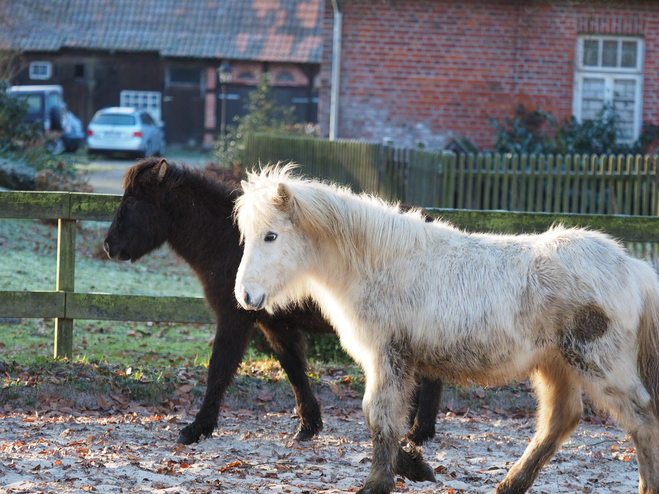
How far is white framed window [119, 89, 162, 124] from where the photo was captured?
1382 inches

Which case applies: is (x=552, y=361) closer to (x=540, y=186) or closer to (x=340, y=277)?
(x=340, y=277)

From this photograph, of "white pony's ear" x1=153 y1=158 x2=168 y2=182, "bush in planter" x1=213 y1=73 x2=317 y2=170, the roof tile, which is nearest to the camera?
"white pony's ear" x1=153 y1=158 x2=168 y2=182

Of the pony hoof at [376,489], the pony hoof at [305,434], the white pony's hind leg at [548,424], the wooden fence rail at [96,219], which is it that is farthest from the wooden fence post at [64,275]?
the white pony's hind leg at [548,424]

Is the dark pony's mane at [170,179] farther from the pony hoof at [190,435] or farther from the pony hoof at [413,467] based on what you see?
the pony hoof at [413,467]

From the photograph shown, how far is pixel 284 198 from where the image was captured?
152 inches

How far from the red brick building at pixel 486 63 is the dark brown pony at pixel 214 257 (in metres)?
10.7

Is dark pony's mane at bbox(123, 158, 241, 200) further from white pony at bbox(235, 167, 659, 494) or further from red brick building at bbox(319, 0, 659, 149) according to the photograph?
red brick building at bbox(319, 0, 659, 149)

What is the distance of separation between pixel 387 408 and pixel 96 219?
352 cm

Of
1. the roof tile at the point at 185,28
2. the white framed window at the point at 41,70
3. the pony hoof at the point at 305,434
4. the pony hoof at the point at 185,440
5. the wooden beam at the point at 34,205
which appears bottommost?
the pony hoof at the point at 305,434

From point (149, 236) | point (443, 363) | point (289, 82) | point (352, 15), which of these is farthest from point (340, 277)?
point (289, 82)

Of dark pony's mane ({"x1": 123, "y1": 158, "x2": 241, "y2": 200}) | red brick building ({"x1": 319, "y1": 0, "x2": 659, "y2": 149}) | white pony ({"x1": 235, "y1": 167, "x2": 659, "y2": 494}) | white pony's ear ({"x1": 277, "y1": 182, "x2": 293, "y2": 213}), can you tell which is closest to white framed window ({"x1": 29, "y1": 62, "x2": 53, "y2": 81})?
red brick building ({"x1": 319, "y1": 0, "x2": 659, "y2": 149})

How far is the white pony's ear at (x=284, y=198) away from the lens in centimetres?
382

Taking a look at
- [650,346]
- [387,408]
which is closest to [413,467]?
[387,408]

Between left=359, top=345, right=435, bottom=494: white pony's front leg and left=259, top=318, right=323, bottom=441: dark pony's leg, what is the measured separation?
149cm
